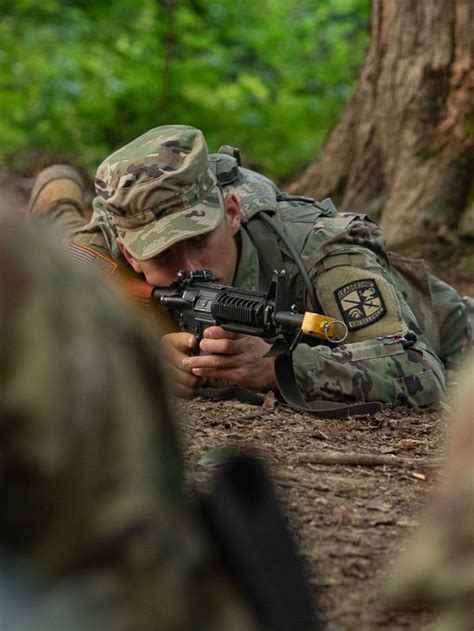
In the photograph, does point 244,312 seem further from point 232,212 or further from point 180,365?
point 232,212

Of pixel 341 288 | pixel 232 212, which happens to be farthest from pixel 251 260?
pixel 341 288

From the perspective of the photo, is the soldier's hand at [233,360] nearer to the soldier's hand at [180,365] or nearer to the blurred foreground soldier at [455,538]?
the soldier's hand at [180,365]

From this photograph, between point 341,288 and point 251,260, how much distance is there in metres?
0.34

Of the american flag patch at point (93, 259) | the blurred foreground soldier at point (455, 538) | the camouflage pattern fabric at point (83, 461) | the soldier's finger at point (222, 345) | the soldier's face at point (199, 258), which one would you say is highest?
→ the camouflage pattern fabric at point (83, 461)

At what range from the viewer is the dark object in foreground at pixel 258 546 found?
4.10 feet

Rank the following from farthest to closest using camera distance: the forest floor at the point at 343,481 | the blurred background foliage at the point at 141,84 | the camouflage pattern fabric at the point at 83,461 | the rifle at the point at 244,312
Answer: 1. the blurred background foliage at the point at 141,84
2. the rifle at the point at 244,312
3. the forest floor at the point at 343,481
4. the camouflage pattern fabric at the point at 83,461

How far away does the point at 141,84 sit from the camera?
9.09m

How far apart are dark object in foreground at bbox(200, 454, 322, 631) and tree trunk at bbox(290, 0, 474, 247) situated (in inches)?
207

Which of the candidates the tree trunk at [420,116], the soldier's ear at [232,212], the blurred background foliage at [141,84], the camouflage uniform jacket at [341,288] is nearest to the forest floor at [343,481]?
the camouflage uniform jacket at [341,288]

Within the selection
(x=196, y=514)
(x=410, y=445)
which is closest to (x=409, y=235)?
(x=410, y=445)

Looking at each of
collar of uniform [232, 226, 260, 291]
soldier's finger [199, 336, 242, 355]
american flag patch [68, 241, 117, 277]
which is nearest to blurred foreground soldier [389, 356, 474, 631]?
soldier's finger [199, 336, 242, 355]

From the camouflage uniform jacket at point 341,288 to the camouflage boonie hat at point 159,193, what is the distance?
10.2 inches

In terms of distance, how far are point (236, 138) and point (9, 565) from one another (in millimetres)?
8538

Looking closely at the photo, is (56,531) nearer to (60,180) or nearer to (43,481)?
(43,481)
